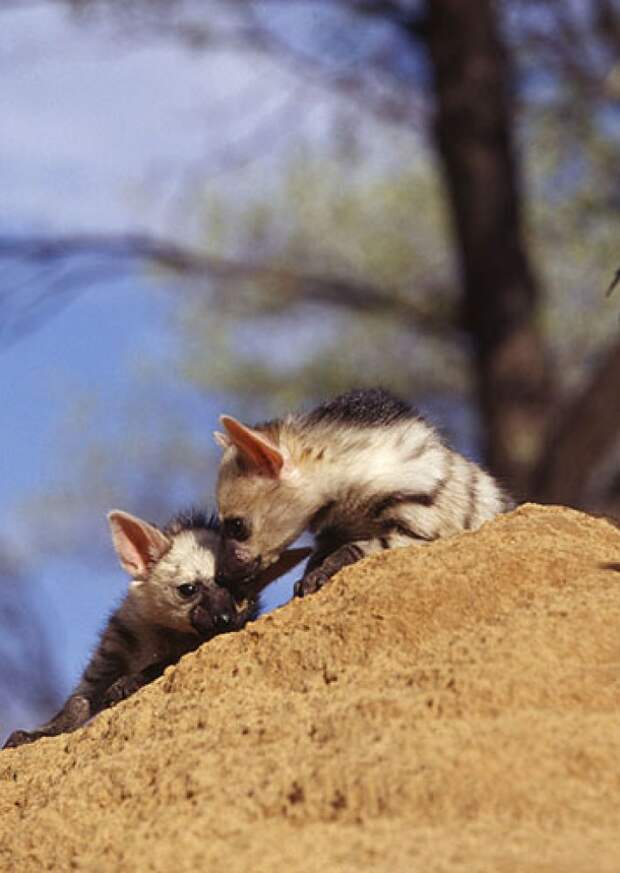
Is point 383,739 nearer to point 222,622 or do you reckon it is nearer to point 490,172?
point 222,622

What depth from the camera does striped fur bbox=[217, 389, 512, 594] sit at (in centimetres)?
610

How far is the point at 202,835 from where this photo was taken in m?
3.90

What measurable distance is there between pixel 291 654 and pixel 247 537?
1761 mm

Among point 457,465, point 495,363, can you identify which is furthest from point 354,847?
point 495,363

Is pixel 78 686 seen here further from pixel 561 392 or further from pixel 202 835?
pixel 561 392

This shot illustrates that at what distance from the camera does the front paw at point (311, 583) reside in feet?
17.9

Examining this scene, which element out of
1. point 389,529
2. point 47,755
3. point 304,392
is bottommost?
point 304,392

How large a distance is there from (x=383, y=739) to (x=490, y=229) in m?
12.1

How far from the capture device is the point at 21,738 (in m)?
5.89

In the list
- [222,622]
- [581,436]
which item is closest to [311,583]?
[222,622]

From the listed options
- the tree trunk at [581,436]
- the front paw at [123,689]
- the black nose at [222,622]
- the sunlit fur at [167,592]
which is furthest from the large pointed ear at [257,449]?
the tree trunk at [581,436]

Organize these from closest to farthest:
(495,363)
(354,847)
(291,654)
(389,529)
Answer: (354,847), (291,654), (389,529), (495,363)

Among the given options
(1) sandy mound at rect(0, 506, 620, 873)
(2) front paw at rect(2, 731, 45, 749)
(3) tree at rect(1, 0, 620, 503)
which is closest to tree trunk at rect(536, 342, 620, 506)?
(3) tree at rect(1, 0, 620, 503)

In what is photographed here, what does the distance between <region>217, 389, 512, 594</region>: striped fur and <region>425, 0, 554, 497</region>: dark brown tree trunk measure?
26.4 feet
